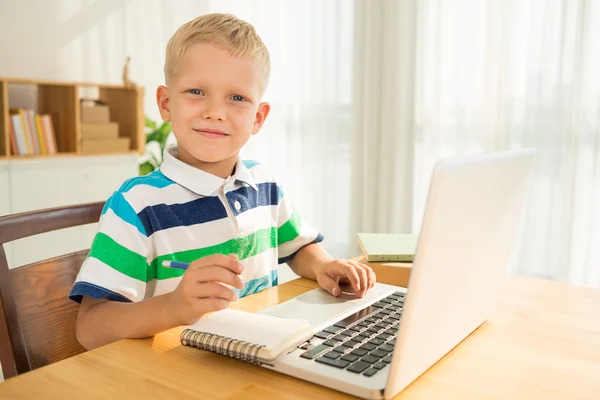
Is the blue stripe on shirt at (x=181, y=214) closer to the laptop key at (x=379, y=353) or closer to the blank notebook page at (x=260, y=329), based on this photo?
the blank notebook page at (x=260, y=329)

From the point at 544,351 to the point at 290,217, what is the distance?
67cm

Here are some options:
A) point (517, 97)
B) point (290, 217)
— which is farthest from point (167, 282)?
point (517, 97)

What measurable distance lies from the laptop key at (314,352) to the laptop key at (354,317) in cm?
9

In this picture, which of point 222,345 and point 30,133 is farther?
point 30,133

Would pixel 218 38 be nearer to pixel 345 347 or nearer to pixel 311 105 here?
pixel 345 347

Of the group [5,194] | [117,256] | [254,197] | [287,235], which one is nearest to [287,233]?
[287,235]

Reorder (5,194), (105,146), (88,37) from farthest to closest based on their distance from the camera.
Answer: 1. (88,37)
2. (105,146)
3. (5,194)

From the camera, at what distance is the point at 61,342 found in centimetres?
100

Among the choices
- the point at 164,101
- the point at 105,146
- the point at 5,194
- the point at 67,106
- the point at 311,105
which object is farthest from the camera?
the point at 311,105

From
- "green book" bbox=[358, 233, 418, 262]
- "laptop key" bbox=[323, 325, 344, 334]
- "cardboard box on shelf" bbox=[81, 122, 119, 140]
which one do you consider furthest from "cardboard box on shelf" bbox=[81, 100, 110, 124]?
"laptop key" bbox=[323, 325, 344, 334]

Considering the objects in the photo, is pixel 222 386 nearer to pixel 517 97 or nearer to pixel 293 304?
pixel 293 304

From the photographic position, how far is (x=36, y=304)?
A: 0.97 meters

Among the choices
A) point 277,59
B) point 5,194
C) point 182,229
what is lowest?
point 5,194

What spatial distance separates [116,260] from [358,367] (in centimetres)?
45
